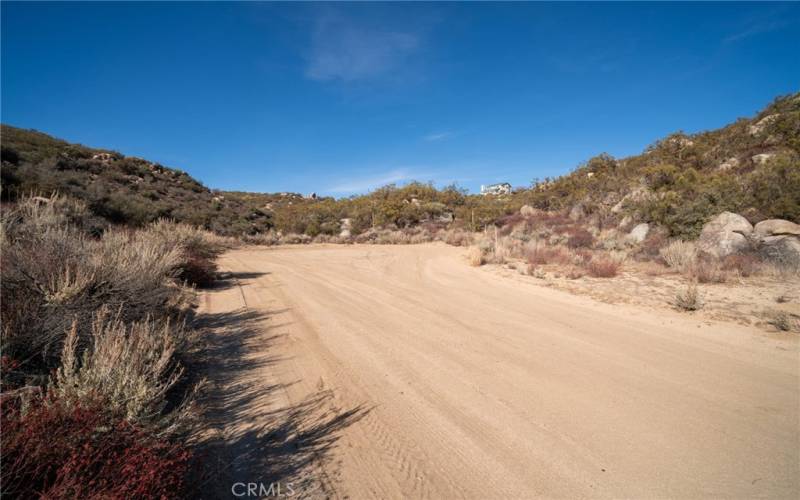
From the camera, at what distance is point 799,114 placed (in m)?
17.9

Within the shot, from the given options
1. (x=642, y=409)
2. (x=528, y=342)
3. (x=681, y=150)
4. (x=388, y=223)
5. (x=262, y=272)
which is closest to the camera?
(x=642, y=409)

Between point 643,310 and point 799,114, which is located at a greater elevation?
point 799,114

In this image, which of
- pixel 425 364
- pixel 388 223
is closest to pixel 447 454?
pixel 425 364

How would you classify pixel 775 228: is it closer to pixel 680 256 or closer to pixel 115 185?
pixel 680 256

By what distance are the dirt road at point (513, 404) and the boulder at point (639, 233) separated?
8312mm

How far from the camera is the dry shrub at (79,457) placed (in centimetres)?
157

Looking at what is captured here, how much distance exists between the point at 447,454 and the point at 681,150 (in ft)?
99.9

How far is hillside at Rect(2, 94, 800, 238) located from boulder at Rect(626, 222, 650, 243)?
530 millimetres

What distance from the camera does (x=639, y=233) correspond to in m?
12.9

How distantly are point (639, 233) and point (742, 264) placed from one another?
501 centimetres

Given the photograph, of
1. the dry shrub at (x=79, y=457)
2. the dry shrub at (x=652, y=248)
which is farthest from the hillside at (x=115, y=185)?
the dry shrub at (x=652, y=248)

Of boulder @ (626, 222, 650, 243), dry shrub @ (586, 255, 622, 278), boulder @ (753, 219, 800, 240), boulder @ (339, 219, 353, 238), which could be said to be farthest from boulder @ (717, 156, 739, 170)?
boulder @ (339, 219, 353, 238)

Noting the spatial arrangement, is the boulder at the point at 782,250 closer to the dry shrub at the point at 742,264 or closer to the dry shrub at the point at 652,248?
the dry shrub at the point at 742,264

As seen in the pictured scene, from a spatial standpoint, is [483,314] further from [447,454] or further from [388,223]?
[388,223]
